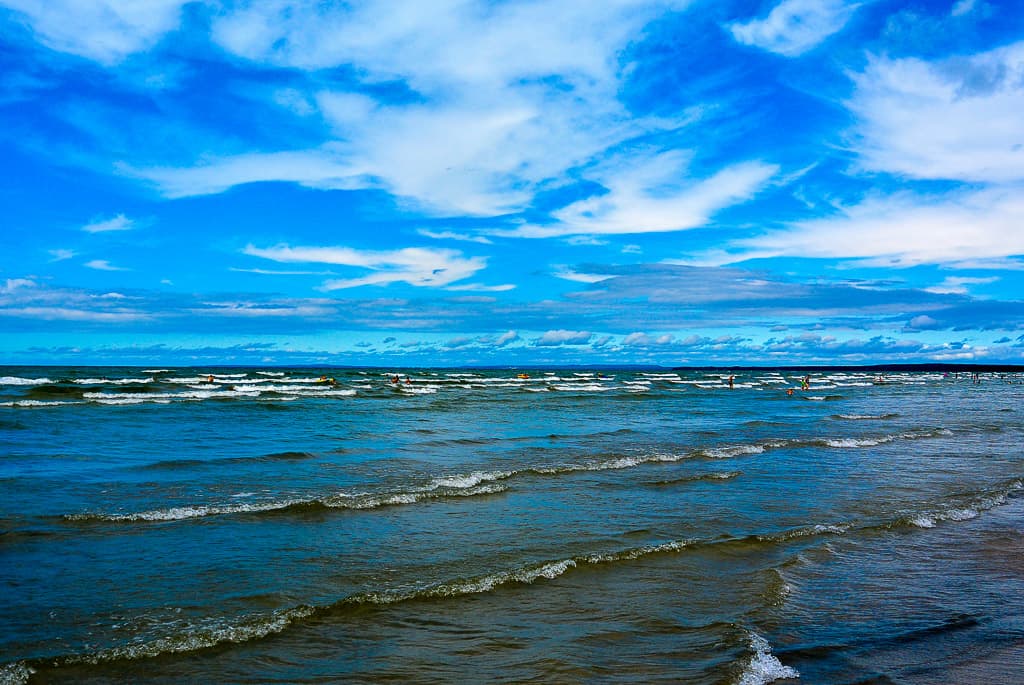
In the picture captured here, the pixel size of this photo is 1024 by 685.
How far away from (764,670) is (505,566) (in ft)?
11.7

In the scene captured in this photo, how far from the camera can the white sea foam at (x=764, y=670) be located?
5426 mm

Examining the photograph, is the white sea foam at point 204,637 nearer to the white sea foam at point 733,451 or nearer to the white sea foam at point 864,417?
the white sea foam at point 733,451

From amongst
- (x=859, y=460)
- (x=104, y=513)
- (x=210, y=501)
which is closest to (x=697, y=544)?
(x=210, y=501)

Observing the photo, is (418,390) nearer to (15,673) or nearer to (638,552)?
(638,552)

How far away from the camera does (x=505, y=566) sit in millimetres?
8477

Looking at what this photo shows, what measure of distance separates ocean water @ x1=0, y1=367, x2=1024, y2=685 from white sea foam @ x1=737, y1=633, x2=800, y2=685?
21 millimetres

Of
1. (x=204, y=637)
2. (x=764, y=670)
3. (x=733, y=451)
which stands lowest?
(x=764, y=670)

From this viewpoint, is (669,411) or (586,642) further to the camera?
(669,411)

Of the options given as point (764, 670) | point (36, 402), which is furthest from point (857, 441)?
point (36, 402)

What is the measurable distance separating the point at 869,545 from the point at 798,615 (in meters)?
3.56

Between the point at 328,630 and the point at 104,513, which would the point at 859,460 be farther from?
the point at 104,513

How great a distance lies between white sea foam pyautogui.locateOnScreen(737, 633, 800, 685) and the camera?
214 inches

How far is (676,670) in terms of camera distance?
222 inches

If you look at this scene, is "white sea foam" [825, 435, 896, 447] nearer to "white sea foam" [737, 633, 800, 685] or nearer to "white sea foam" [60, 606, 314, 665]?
"white sea foam" [737, 633, 800, 685]
